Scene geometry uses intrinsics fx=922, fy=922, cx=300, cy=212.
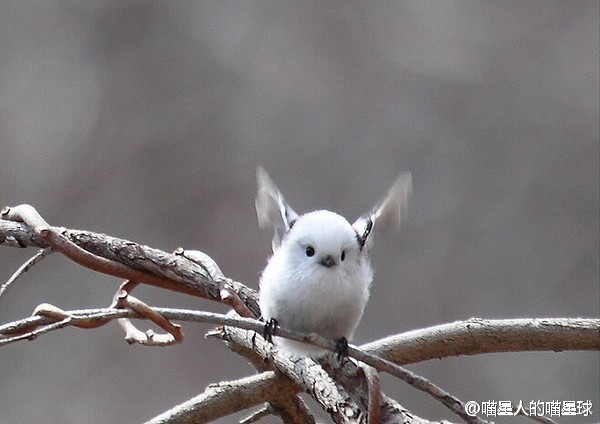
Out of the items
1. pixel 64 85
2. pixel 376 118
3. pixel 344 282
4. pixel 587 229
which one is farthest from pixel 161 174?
pixel 344 282

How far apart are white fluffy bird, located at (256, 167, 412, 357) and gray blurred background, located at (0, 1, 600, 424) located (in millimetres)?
1094

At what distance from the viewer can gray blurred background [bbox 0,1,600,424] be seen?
1.99m

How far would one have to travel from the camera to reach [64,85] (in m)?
2.14

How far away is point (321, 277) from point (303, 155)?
1319mm

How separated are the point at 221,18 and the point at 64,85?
15.7 inches

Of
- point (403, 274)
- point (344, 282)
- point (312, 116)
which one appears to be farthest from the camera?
point (312, 116)

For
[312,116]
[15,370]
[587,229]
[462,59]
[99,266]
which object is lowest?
[99,266]

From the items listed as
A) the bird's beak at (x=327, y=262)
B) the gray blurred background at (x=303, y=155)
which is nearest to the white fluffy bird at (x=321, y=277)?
the bird's beak at (x=327, y=262)

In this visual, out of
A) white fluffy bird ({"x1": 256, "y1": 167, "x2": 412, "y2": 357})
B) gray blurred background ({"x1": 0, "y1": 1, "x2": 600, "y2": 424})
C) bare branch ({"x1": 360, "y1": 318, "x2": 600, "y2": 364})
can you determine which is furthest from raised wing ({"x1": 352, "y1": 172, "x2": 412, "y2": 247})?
gray blurred background ({"x1": 0, "y1": 1, "x2": 600, "y2": 424})

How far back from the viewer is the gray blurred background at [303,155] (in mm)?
1986

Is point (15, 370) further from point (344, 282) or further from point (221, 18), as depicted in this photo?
point (344, 282)

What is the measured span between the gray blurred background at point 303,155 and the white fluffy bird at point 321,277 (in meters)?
1.09

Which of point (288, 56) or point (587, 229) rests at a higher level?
point (288, 56)

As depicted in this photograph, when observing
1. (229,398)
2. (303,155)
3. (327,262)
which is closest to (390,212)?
(327,262)
